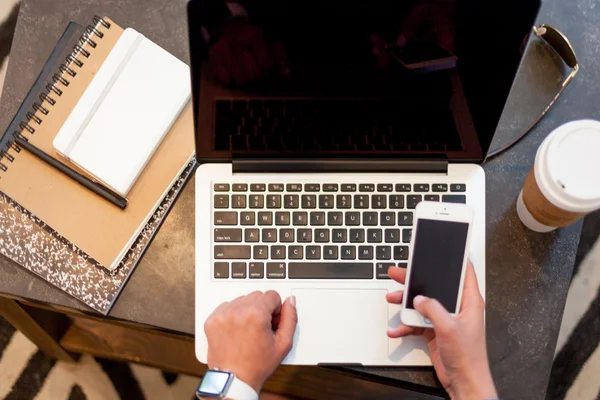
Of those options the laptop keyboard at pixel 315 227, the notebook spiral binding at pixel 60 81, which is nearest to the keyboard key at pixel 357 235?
the laptop keyboard at pixel 315 227

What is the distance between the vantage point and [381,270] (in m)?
0.64

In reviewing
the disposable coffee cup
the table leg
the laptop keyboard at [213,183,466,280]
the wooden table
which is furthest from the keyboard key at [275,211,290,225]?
the table leg

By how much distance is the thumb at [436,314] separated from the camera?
0.57 m

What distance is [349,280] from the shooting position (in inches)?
25.0

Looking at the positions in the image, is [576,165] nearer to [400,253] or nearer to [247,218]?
[400,253]

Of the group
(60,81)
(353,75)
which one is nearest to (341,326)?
(353,75)

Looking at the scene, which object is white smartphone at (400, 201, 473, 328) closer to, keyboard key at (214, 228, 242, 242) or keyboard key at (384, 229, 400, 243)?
keyboard key at (384, 229, 400, 243)

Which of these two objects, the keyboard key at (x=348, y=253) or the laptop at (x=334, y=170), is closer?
the laptop at (x=334, y=170)

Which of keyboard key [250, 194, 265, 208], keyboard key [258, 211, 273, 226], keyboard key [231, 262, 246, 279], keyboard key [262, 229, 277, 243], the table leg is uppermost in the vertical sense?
keyboard key [250, 194, 265, 208]

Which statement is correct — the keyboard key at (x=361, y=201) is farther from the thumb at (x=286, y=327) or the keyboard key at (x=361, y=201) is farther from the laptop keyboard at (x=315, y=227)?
the thumb at (x=286, y=327)

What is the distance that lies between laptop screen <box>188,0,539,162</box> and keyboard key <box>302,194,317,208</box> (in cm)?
5

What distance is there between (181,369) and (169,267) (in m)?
0.45

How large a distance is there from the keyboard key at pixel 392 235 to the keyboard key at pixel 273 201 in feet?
0.42

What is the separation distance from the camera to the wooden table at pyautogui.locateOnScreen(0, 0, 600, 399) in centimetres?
65
